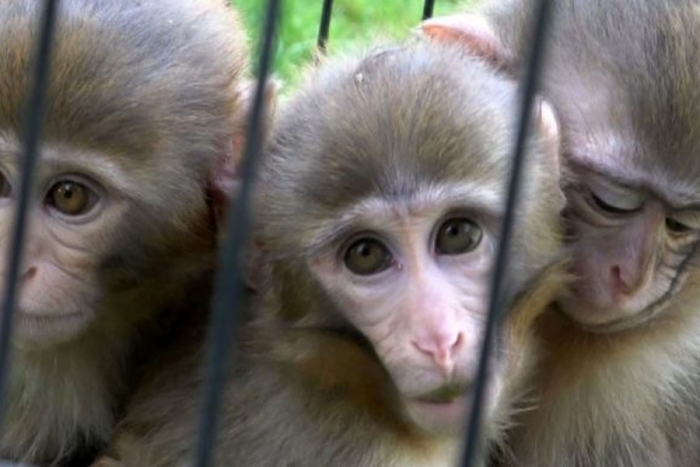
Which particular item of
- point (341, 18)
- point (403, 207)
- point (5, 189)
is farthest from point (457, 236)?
point (341, 18)

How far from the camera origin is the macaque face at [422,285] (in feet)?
7.95

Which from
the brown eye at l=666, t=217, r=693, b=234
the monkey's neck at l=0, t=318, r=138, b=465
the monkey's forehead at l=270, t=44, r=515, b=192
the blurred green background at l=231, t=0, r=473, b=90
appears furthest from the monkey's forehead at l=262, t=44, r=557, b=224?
the blurred green background at l=231, t=0, r=473, b=90

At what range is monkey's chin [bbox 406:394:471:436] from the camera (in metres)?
2.51

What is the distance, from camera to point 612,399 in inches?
115

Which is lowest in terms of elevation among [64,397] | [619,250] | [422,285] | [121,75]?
[64,397]

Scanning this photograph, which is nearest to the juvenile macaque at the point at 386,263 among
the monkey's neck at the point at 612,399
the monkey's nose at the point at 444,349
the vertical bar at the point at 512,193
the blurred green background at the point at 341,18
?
the monkey's nose at the point at 444,349

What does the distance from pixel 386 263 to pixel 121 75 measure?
1.89ft

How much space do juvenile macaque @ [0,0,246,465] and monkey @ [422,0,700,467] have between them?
48cm

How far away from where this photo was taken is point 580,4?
9.49 ft

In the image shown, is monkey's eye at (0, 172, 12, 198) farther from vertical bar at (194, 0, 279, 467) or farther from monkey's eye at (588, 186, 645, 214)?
monkey's eye at (588, 186, 645, 214)

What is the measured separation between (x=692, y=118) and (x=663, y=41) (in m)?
0.15

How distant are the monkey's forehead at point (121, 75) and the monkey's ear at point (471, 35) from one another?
388 mm

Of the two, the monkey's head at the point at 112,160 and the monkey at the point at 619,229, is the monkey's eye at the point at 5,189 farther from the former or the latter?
the monkey at the point at 619,229

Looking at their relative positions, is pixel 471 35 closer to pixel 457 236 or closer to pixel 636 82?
pixel 636 82
